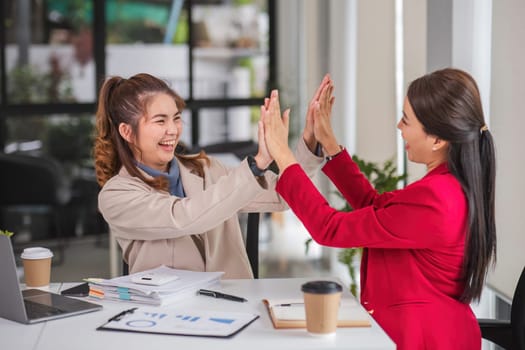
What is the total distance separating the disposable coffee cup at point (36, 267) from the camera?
8.74 ft

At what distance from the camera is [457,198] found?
2.37 meters

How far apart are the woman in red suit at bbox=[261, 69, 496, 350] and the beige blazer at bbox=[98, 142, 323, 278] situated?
188mm

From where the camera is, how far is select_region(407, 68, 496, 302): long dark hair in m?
2.37

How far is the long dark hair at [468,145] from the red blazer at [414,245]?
3cm

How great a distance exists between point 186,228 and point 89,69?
5.09 m

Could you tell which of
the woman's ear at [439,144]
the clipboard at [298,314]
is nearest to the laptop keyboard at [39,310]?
the clipboard at [298,314]

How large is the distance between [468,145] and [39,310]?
1224 millimetres

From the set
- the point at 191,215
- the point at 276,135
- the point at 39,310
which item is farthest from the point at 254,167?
the point at 39,310

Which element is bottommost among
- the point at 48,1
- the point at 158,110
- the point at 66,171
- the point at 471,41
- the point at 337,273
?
the point at 337,273

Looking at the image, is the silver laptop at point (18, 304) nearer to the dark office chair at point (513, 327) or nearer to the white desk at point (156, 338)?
the white desk at point (156, 338)

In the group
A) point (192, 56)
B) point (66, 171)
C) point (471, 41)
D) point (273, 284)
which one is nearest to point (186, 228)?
point (273, 284)

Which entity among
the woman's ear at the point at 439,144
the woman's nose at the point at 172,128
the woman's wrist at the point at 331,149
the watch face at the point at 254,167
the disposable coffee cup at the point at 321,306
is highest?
the woman's nose at the point at 172,128

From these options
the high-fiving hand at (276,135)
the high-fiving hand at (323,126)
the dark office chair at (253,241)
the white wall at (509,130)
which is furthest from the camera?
the white wall at (509,130)

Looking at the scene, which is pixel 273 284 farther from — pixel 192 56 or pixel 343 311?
pixel 192 56
